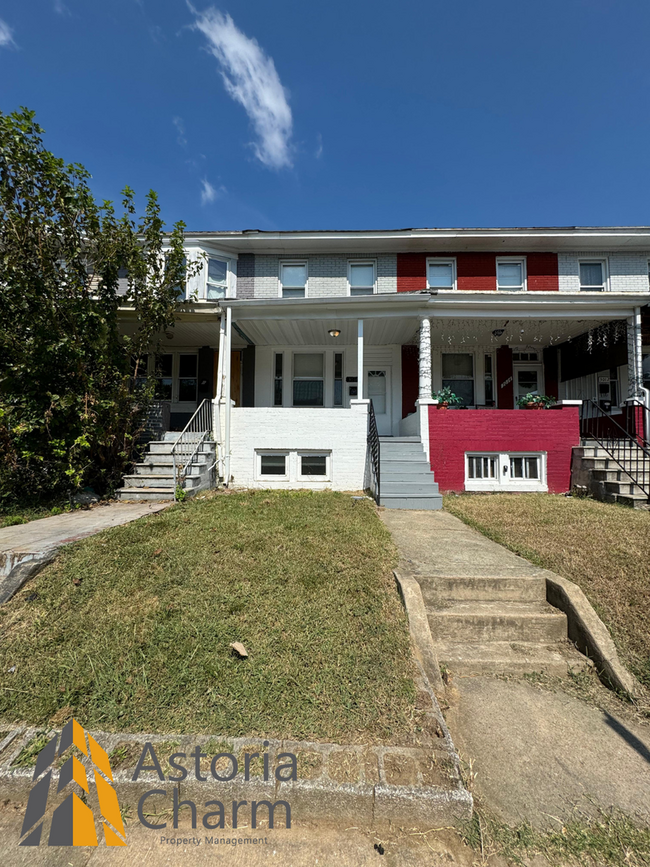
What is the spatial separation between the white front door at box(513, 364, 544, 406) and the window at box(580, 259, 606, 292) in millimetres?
2642

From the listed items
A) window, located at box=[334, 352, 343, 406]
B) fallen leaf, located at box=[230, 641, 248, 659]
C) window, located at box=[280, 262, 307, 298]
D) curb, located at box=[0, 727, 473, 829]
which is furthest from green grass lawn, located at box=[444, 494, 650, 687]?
window, located at box=[280, 262, 307, 298]

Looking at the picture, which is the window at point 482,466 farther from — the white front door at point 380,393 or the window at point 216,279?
the window at point 216,279

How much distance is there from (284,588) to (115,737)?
1465 millimetres

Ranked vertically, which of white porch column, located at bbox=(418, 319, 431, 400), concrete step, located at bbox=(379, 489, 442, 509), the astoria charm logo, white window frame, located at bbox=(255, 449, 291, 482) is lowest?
the astoria charm logo

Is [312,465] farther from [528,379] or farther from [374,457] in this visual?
[528,379]

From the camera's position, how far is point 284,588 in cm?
318

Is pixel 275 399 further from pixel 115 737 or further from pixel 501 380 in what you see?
pixel 115 737

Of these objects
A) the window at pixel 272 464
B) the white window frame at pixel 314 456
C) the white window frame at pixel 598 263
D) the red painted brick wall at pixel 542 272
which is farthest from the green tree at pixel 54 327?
the white window frame at pixel 598 263

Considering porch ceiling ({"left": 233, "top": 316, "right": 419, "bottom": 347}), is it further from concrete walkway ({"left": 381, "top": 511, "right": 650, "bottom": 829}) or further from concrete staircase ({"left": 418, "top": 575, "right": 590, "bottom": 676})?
concrete walkway ({"left": 381, "top": 511, "right": 650, "bottom": 829})

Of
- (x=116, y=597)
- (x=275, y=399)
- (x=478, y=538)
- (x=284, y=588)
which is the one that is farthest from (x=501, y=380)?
(x=116, y=597)

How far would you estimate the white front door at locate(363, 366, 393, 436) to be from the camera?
11727mm

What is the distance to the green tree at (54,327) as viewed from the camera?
6.19 m

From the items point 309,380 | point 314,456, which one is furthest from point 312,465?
point 309,380

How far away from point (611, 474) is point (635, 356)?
3.72 m
